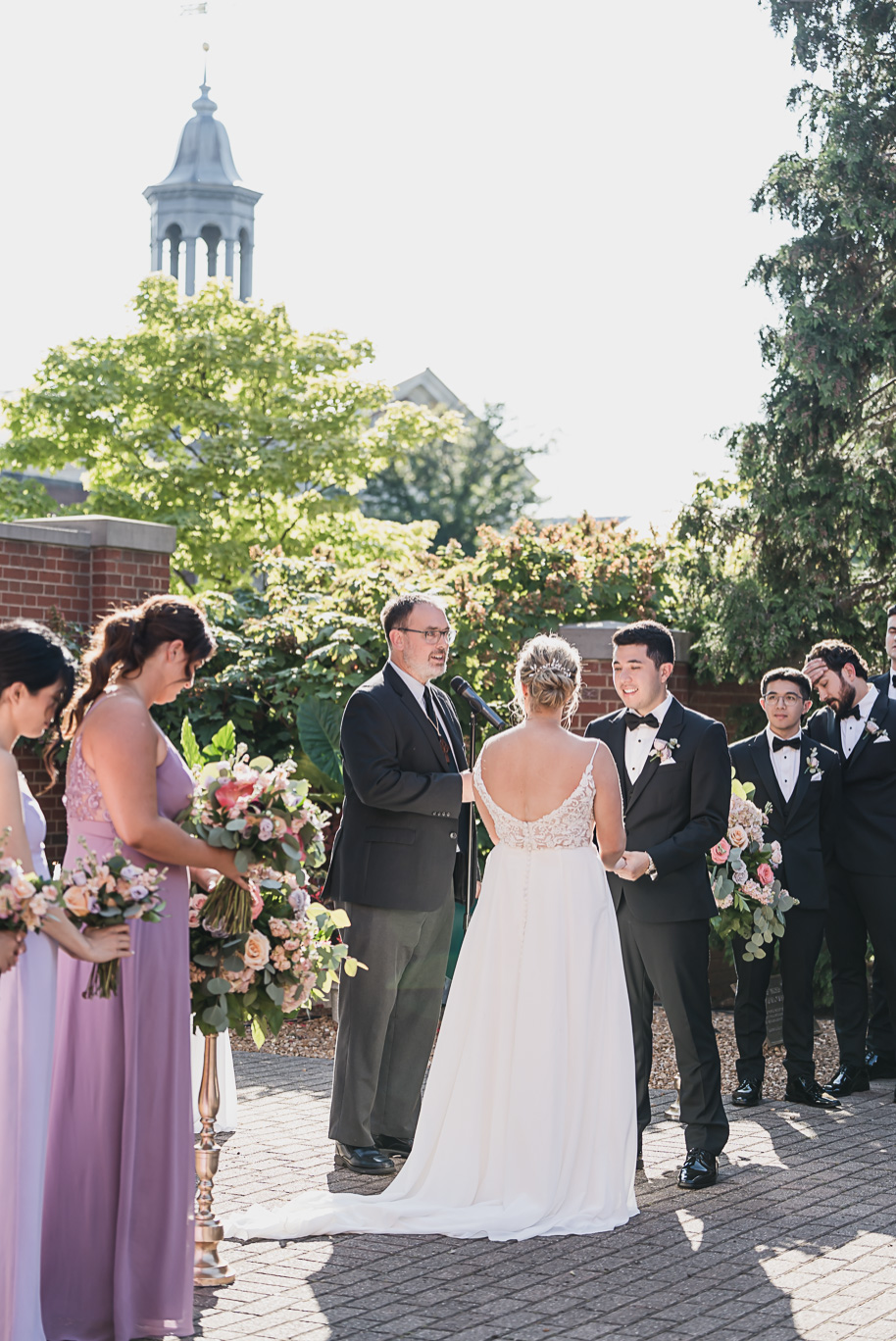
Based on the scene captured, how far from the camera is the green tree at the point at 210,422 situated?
2570cm

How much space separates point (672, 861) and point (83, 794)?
108 inches

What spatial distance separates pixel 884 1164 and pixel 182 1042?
138 inches

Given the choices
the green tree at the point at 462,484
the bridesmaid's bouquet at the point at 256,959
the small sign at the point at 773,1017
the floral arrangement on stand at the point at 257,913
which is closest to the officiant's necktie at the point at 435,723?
the floral arrangement on stand at the point at 257,913

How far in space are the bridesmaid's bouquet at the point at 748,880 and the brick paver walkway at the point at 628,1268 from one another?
1.22 meters

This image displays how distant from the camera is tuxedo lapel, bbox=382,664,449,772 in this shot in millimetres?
6766

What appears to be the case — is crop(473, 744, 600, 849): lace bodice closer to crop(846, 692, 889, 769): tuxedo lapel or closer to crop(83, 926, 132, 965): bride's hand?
crop(83, 926, 132, 965): bride's hand

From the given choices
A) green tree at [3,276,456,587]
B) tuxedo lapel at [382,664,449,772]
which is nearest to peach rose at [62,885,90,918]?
tuxedo lapel at [382,664,449,772]

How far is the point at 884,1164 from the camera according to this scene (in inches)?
262

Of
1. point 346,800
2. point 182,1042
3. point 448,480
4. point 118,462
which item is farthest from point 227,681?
point 448,480

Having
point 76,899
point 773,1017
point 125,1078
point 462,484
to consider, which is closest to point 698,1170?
point 125,1078

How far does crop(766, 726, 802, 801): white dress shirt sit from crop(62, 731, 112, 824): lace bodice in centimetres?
466

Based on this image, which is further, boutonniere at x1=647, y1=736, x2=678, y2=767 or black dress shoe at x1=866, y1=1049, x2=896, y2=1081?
black dress shoe at x1=866, y1=1049, x2=896, y2=1081

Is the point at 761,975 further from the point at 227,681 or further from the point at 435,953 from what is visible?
the point at 227,681

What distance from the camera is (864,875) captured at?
8391mm
